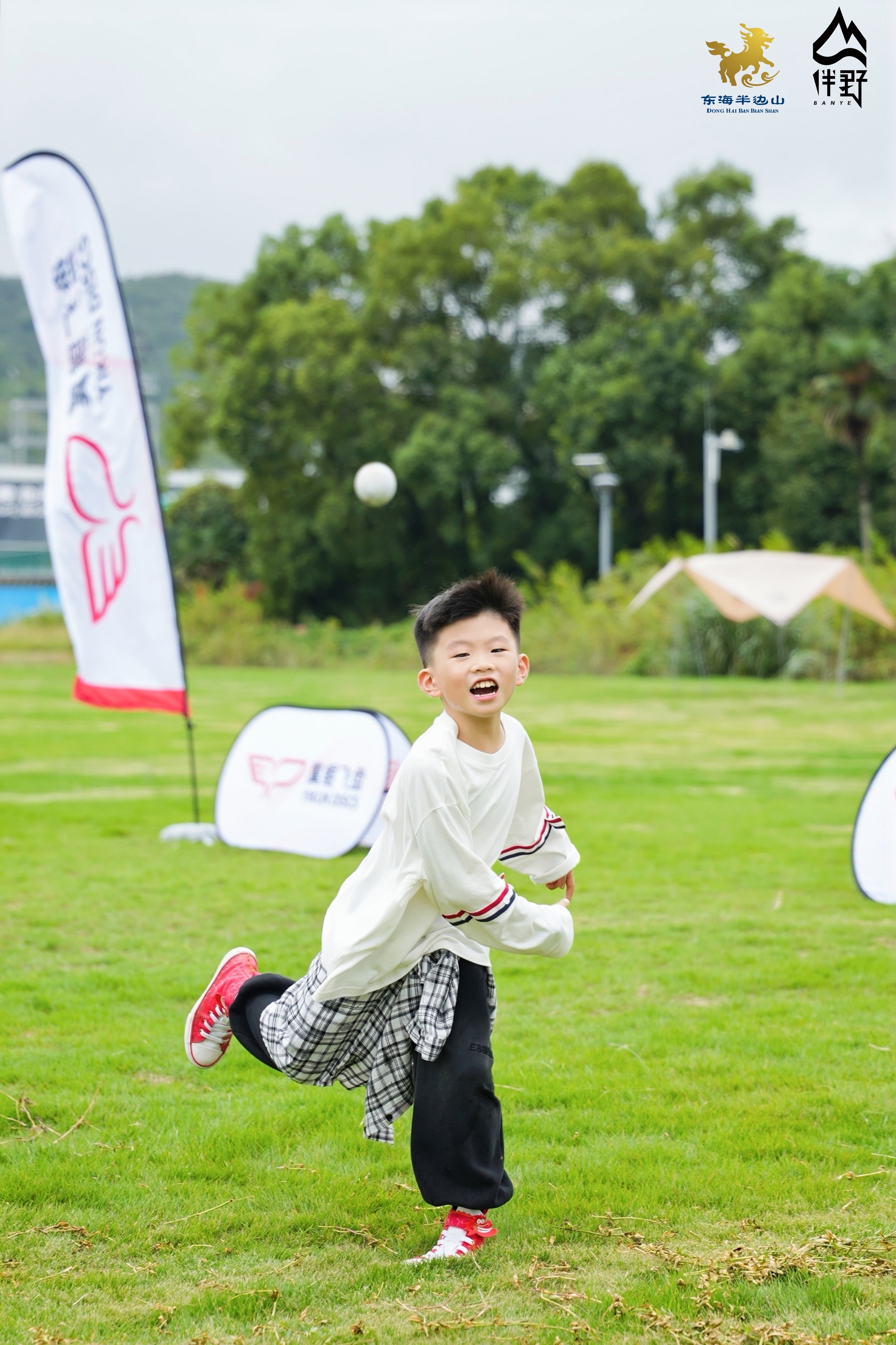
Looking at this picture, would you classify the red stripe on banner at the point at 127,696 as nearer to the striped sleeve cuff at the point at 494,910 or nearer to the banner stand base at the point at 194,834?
the banner stand base at the point at 194,834

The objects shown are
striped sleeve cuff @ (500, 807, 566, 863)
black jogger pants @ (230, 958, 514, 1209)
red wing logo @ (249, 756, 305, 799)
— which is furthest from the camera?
red wing logo @ (249, 756, 305, 799)

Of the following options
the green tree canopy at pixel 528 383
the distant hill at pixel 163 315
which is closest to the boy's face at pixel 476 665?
the green tree canopy at pixel 528 383

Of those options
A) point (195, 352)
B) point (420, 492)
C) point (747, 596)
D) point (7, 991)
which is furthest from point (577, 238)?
point (7, 991)

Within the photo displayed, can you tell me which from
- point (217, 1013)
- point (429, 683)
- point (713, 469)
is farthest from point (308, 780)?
point (713, 469)

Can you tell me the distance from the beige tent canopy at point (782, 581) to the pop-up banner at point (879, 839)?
11.8 meters

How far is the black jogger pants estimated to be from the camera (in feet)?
8.34

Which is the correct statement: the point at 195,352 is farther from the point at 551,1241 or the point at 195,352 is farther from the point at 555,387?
the point at 551,1241

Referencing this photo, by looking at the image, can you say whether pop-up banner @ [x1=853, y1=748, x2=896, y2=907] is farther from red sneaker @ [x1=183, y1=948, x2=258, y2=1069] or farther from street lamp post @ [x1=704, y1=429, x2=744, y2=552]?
street lamp post @ [x1=704, y1=429, x2=744, y2=552]

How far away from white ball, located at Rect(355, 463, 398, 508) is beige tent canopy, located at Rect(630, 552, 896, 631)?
20.5 feet

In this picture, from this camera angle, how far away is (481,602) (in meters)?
2.65

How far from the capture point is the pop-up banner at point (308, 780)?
6.87 metres

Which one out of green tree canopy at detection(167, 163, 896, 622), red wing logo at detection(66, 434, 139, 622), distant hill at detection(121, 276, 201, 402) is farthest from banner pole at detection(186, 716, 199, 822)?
distant hill at detection(121, 276, 201, 402)

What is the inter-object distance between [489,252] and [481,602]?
33.6 metres

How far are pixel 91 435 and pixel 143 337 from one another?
97954 mm
